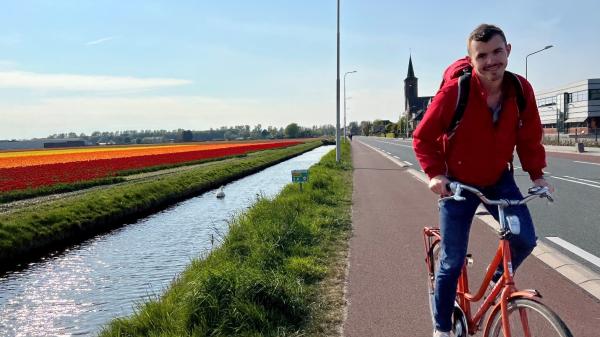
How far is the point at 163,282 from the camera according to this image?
7750 millimetres

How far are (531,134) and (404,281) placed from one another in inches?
108

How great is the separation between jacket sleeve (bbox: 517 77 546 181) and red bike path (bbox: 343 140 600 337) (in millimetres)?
1373

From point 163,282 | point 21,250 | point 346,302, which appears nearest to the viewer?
point 346,302

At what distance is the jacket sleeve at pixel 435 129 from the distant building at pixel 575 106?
67.3m

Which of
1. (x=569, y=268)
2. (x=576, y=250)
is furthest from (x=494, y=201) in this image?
(x=576, y=250)

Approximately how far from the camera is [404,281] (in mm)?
5383

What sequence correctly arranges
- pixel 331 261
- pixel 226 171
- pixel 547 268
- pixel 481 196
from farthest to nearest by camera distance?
pixel 226 171 < pixel 331 261 < pixel 547 268 < pixel 481 196

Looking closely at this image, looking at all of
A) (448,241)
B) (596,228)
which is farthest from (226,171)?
(448,241)

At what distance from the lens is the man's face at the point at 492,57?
2785 millimetres

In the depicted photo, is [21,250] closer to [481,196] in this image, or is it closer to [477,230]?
[477,230]

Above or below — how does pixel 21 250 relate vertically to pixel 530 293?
below

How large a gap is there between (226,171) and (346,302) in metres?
23.9

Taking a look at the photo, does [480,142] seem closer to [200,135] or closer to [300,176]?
[300,176]

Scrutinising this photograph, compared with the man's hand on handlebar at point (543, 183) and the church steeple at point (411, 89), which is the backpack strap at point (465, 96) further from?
the church steeple at point (411, 89)
